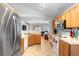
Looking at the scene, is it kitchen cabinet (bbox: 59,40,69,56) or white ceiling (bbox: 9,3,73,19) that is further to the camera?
white ceiling (bbox: 9,3,73,19)

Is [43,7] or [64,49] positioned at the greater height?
[43,7]

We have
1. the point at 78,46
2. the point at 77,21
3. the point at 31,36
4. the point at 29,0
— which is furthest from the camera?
the point at 31,36

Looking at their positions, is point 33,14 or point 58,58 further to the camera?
point 33,14

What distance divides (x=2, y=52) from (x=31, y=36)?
6580 millimetres

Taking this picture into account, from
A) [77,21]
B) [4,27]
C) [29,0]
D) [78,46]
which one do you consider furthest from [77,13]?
[29,0]

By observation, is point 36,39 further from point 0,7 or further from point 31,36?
point 0,7

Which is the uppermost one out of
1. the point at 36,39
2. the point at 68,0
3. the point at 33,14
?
the point at 33,14

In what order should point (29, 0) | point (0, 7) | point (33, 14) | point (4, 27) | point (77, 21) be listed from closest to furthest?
point (29, 0), point (0, 7), point (4, 27), point (77, 21), point (33, 14)

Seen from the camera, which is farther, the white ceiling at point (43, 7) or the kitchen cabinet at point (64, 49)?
the white ceiling at point (43, 7)

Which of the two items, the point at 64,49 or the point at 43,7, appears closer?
the point at 64,49

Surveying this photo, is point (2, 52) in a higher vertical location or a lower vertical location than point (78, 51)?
higher

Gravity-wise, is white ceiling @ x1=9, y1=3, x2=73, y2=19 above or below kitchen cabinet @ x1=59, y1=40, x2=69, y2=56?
above

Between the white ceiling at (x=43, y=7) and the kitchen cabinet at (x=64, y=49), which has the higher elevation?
the white ceiling at (x=43, y=7)

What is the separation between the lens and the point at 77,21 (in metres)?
3.89
